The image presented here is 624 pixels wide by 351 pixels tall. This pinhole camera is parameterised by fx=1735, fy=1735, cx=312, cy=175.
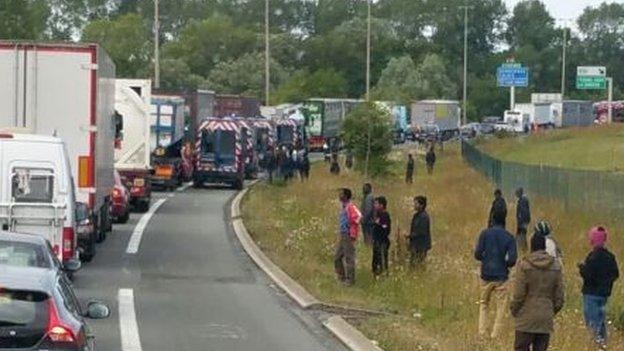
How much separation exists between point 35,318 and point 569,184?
122 ft

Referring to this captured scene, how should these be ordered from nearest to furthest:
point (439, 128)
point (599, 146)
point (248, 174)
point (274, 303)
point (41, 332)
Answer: point (41, 332) < point (274, 303) < point (248, 174) < point (599, 146) < point (439, 128)

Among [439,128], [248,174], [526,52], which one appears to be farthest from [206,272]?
[526,52]

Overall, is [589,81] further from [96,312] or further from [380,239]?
[96,312]

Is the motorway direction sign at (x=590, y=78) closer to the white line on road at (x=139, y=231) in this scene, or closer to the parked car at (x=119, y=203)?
the white line on road at (x=139, y=231)

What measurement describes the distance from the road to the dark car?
652cm

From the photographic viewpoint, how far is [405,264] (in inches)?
1148

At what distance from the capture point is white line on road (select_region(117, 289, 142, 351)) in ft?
63.8

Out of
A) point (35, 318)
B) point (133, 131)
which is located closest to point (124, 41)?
point (133, 131)

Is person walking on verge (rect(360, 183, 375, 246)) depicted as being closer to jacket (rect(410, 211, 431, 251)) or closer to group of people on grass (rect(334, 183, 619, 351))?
group of people on grass (rect(334, 183, 619, 351))

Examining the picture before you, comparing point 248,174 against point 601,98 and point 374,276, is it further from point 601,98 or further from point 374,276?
point 601,98

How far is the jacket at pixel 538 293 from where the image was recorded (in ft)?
55.2

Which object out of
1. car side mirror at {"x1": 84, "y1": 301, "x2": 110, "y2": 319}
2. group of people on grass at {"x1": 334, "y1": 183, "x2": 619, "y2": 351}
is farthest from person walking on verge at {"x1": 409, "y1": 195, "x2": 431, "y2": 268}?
car side mirror at {"x1": 84, "y1": 301, "x2": 110, "y2": 319}

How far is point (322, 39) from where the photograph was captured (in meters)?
158

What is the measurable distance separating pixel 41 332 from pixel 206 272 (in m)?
18.1
